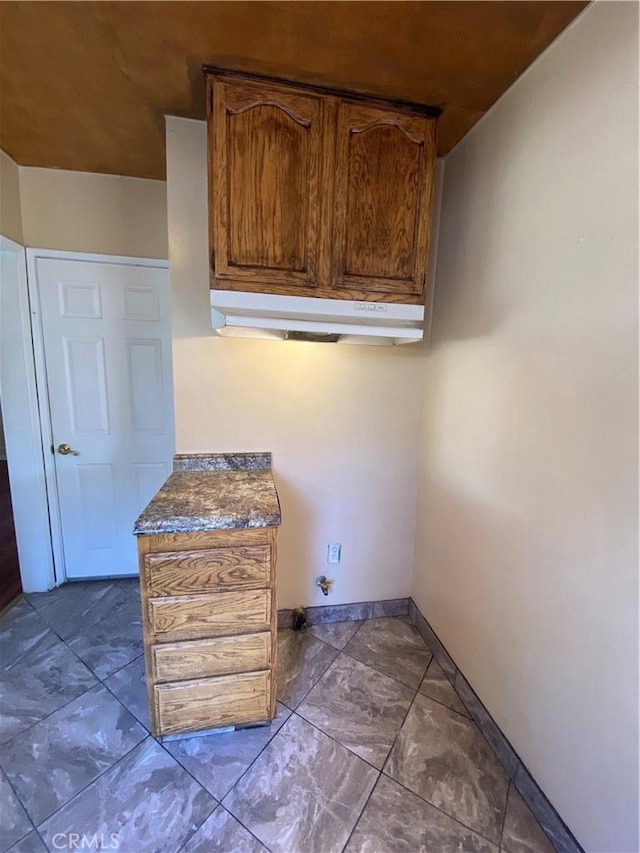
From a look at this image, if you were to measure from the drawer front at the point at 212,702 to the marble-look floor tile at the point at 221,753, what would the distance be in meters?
0.06

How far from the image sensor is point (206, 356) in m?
1.77

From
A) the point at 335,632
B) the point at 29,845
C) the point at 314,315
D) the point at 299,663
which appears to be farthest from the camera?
the point at 335,632

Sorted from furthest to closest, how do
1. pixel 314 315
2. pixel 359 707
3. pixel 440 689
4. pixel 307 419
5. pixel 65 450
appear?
pixel 65 450
pixel 307 419
pixel 440 689
pixel 359 707
pixel 314 315

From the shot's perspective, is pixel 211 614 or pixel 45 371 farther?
pixel 45 371

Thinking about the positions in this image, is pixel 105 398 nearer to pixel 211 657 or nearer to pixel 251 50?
pixel 211 657

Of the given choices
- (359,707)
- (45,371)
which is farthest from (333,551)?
(45,371)

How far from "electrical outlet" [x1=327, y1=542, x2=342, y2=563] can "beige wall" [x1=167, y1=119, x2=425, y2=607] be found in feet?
0.09

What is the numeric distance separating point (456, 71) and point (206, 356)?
1443 millimetres

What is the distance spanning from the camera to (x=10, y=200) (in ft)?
6.32

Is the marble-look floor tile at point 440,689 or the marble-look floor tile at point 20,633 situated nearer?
the marble-look floor tile at point 440,689

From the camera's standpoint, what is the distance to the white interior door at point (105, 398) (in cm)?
218

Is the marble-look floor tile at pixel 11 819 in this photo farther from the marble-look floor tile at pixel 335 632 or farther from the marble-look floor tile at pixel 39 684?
the marble-look floor tile at pixel 335 632

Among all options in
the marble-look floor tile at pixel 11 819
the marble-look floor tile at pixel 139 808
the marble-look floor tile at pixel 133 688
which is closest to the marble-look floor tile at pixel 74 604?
the marble-look floor tile at pixel 133 688

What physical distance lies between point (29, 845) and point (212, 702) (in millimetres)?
584
